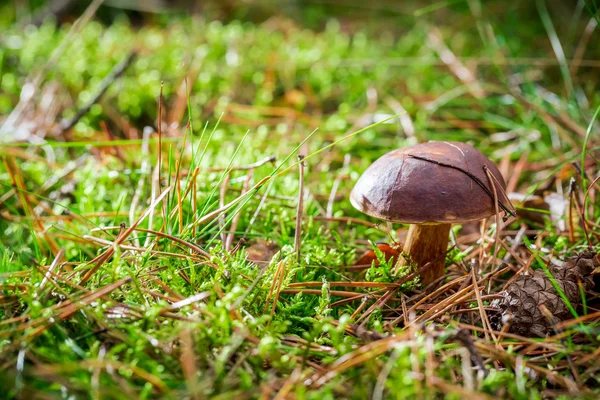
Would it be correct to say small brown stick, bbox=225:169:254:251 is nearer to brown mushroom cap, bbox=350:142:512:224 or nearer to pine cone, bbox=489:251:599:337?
brown mushroom cap, bbox=350:142:512:224

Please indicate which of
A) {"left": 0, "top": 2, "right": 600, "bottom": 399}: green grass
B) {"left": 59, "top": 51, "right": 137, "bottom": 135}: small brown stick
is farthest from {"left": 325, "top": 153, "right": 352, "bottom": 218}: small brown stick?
{"left": 59, "top": 51, "right": 137, "bottom": 135}: small brown stick

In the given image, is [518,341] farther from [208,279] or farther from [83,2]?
[83,2]

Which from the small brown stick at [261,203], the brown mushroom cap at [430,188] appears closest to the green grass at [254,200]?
the small brown stick at [261,203]

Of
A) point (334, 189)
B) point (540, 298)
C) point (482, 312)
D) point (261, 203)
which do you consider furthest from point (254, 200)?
point (540, 298)

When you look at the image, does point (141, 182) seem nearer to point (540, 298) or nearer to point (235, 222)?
point (235, 222)

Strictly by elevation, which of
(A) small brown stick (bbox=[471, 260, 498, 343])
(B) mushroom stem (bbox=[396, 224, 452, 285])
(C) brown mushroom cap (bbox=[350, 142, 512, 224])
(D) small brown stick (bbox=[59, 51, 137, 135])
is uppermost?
(D) small brown stick (bbox=[59, 51, 137, 135])

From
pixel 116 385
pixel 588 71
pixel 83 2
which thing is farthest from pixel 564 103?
pixel 83 2
